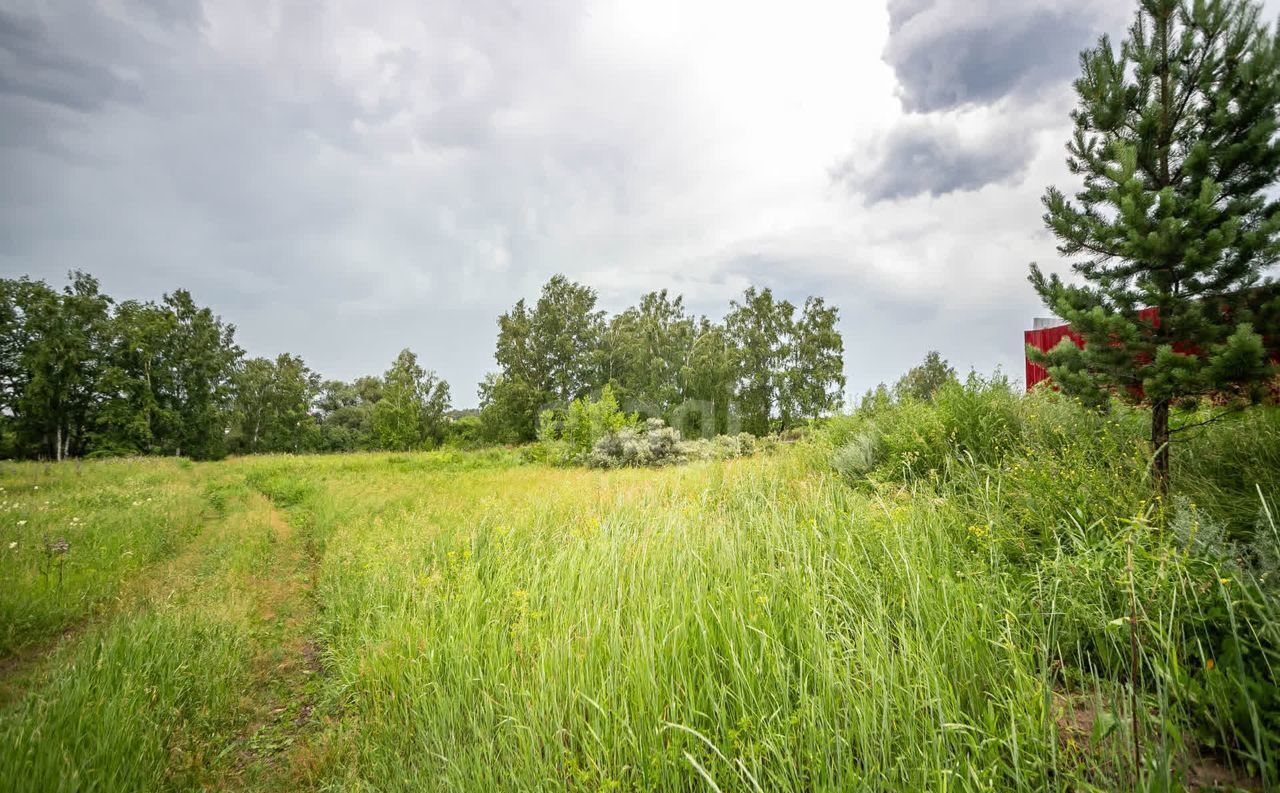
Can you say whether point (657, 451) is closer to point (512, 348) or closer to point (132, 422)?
point (512, 348)

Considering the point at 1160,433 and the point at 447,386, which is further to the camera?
the point at 447,386

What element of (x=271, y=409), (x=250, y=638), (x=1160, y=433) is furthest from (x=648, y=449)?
(x=271, y=409)

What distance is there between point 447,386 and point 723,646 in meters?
38.9

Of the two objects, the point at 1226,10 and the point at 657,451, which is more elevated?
the point at 1226,10

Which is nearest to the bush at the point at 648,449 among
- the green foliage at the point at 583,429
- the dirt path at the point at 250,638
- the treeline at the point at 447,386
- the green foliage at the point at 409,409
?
the green foliage at the point at 583,429

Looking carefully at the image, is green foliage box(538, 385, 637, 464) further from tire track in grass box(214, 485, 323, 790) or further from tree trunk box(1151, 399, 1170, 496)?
tree trunk box(1151, 399, 1170, 496)

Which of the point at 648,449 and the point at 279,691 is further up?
the point at 648,449

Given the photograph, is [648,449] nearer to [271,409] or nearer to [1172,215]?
[1172,215]

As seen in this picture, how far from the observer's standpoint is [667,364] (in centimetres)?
3017

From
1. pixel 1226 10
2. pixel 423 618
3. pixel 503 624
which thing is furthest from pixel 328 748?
pixel 1226 10

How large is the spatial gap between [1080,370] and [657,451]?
537 inches

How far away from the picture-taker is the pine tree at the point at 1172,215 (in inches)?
132

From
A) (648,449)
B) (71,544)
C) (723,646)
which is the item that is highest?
(648,449)

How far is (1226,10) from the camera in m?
3.58
